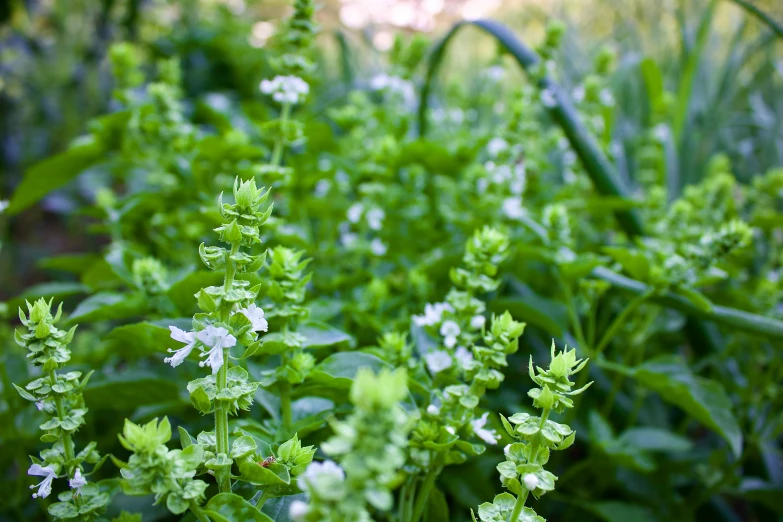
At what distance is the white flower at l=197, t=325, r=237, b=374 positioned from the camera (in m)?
0.48

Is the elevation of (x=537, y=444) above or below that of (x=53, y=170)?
above

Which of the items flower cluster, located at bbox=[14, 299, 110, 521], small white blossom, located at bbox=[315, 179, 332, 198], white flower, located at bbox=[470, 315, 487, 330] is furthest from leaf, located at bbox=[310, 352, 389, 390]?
small white blossom, located at bbox=[315, 179, 332, 198]

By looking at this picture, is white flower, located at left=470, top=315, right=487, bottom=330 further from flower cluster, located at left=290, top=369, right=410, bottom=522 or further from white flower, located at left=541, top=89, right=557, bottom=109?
white flower, located at left=541, top=89, right=557, bottom=109

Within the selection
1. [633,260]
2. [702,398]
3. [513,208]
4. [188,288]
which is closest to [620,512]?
[702,398]

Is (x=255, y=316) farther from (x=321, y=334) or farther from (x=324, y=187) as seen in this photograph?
(x=324, y=187)

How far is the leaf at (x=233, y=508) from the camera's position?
0.49 m

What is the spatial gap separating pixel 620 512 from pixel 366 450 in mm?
716

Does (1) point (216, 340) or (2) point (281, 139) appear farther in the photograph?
(2) point (281, 139)

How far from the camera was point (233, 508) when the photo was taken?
19.3 inches

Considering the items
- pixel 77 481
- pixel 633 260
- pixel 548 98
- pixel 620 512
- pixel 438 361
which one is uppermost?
pixel 548 98

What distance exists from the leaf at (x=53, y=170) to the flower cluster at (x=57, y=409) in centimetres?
63

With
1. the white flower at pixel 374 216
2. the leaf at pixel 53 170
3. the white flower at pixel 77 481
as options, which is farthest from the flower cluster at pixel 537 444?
the leaf at pixel 53 170

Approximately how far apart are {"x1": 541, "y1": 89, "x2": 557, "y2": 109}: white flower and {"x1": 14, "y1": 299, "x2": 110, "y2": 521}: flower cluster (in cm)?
84

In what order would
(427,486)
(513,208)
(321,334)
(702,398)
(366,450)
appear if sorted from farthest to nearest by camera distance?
(513,208) → (702,398) → (321,334) → (427,486) → (366,450)
